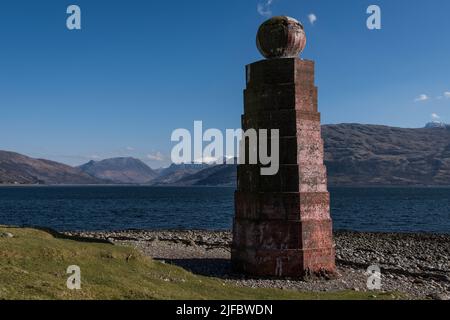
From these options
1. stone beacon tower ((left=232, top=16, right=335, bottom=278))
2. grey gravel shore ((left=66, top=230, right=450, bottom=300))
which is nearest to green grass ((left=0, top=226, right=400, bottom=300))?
grey gravel shore ((left=66, top=230, right=450, bottom=300))

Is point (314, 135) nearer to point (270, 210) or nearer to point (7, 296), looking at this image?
point (270, 210)

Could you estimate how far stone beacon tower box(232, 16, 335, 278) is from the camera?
79.5 feet

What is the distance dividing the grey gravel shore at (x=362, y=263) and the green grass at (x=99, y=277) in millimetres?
2963

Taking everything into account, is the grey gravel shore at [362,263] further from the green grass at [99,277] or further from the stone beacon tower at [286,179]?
the green grass at [99,277]

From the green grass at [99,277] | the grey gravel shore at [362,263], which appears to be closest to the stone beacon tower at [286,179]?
the grey gravel shore at [362,263]

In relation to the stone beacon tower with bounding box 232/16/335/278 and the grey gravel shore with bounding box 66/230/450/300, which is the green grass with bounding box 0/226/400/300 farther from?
the stone beacon tower with bounding box 232/16/335/278

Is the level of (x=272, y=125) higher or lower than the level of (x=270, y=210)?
higher

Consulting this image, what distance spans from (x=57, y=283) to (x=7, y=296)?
2473 mm

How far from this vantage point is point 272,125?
81.1 feet

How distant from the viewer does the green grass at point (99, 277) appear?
14797 millimetres

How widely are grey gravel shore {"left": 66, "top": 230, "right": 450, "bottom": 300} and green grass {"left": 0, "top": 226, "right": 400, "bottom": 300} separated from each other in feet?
9.72

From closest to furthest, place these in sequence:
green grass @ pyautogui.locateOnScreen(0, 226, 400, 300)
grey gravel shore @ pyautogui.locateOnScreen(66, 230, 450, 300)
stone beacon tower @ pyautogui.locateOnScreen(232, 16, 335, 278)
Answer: green grass @ pyautogui.locateOnScreen(0, 226, 400, 300) → grey gravel shore @ pyautogui.locateOnScreen(66, 230, 450, 300) → stone beacon tower @ pyautogui.locateOnScreen(232, 16, 335, 278)

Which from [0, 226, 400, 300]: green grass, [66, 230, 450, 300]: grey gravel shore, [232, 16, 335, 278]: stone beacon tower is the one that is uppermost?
[232, 16, 335, 278]: stone beacon tower
